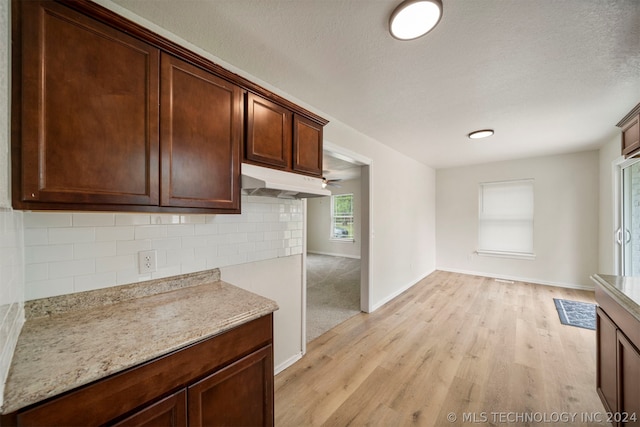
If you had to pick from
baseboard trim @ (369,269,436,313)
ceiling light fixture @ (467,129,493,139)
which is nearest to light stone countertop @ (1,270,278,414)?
baseboard trim @ (369,269,436,313)

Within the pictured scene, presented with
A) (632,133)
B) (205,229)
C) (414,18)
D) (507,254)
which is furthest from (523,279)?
(205,229)

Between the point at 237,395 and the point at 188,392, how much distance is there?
27cm

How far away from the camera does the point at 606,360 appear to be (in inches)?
62.6

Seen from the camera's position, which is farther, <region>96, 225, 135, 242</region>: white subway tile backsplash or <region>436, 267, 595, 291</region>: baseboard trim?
<region>436, 267, 595, 291</region>: baseboard trim

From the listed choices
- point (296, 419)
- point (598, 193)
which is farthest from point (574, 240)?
point (296, 419)

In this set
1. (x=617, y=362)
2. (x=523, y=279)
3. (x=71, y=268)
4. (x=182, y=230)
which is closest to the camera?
(x=71, y=268)

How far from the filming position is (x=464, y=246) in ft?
17.5

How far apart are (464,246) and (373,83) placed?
15.3ft

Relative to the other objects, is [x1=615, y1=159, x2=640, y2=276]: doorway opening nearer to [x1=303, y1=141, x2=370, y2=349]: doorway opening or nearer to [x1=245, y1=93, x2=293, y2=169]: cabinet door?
[x1=303, y1=141, x2=370, y2=349]: doorway opening

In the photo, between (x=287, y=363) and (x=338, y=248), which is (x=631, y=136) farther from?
(x=338, y=248)

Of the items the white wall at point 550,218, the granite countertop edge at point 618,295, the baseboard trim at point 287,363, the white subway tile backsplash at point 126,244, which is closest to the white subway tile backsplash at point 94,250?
the white subway tile backsplash at point 126,244

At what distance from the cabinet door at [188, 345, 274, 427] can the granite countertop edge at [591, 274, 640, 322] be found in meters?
1.80

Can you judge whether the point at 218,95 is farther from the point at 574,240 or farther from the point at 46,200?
the point at 574,240

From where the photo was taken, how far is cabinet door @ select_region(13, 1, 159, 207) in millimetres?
883
